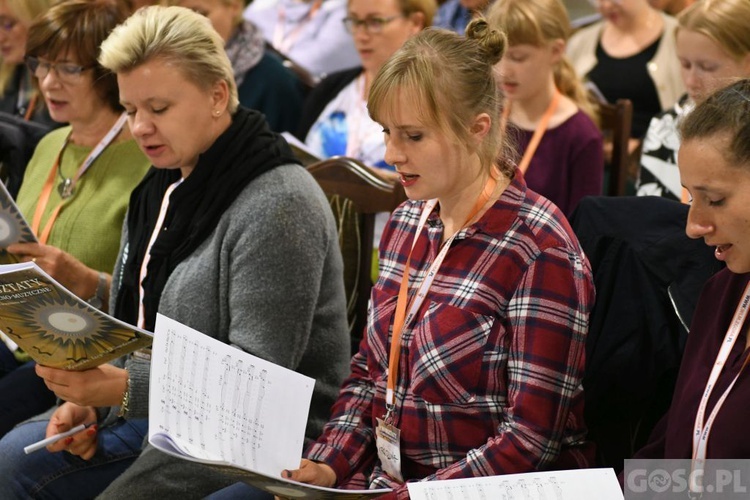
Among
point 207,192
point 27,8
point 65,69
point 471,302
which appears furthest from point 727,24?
point 27,8

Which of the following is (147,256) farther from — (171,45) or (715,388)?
(715,388)

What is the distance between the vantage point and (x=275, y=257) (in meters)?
2.10

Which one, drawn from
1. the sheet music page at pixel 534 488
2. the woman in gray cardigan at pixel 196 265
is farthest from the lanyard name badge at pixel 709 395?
the woman in gray cardigan at pixel 196 265

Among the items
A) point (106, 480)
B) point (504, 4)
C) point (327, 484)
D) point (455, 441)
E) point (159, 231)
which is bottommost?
point (106, 480)

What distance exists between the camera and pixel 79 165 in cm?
276

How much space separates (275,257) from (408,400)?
44 cm

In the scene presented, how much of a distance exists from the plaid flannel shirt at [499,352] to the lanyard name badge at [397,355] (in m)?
0.01

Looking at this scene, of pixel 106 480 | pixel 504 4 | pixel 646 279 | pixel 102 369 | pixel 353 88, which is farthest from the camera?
pixel 353 88

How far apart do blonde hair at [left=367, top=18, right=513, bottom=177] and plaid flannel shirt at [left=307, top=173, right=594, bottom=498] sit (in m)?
0.14

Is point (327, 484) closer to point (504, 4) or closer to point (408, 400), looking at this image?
point (408, 400)

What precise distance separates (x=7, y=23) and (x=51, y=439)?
1.85 m

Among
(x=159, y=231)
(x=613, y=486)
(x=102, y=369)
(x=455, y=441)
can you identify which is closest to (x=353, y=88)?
(x=159, y=231)

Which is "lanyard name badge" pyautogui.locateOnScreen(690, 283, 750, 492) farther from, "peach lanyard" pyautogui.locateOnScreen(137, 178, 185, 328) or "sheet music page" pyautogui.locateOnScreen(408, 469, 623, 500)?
"peach lanyard" pyautogui.locateOnScreen(137, 178, 185, 328)

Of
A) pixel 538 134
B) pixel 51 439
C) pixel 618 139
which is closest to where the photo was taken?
pixel 51 439
